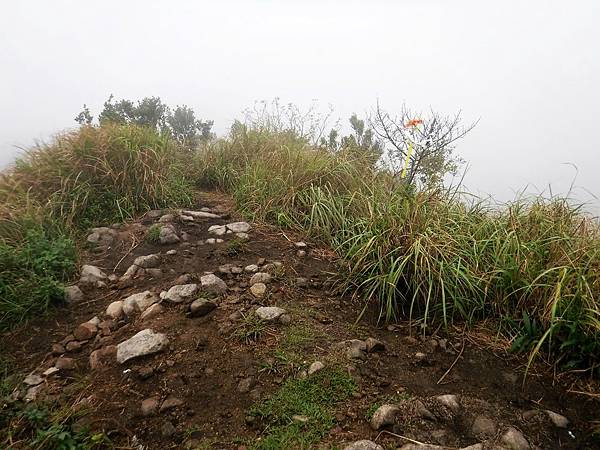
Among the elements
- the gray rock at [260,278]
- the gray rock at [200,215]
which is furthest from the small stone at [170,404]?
the gray rock at [200,215]

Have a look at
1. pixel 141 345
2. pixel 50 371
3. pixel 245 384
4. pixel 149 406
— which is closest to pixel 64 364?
pixel 50 371

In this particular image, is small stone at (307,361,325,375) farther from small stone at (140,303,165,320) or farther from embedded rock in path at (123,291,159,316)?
embedded rock in path at (123,291,159,316)

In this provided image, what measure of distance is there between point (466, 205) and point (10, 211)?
3416mm

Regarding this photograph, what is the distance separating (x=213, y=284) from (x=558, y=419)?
1789mm

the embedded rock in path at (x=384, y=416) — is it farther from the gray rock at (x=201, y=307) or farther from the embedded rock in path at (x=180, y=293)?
the embedded rock in path at (x=180, y=293)

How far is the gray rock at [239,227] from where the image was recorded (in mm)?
3066

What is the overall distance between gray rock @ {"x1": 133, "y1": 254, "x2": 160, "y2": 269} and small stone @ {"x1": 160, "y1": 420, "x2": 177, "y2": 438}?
135 centimetres

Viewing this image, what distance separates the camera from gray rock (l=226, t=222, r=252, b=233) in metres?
3.07

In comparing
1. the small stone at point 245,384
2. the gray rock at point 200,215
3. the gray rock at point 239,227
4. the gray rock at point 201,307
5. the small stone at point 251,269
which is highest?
the gray rock at point 200,215

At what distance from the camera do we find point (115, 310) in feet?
7.06

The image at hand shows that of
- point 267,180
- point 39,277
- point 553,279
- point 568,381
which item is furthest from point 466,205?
point 39,277

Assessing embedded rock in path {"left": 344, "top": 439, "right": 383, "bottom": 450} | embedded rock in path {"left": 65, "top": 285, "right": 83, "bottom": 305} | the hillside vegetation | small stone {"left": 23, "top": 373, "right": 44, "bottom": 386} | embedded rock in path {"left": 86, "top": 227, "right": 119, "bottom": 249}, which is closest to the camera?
embedded rock in path {"left": 344, "top": 439, "right": 383, "bottom": 450}

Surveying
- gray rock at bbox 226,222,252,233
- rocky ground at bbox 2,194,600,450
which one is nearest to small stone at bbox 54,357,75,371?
rocky ground at bbox 2,194,600,450

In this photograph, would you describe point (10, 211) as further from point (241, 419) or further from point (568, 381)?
point (568, 381)
